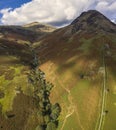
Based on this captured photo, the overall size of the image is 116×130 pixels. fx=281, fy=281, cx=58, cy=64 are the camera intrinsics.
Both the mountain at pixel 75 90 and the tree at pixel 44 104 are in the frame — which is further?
the mountain at pixel 75 90

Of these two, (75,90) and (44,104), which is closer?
(44,104)

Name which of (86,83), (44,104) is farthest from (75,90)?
(44,104)

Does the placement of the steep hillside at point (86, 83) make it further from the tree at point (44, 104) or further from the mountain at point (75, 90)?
the tree at point (44, 104)

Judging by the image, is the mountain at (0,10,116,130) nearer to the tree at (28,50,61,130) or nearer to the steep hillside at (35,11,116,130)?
the steep hillside at (35,11,116,130)

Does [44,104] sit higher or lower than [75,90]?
lower

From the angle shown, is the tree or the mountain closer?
the tree

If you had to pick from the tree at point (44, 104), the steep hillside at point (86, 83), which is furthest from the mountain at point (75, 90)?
the tree at point (44, 104)

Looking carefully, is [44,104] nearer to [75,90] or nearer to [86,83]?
[75,90]

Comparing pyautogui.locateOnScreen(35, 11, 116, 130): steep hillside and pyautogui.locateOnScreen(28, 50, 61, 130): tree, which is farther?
pyautogui.locateOnScreen(35, 11, 116, 130): steep hillside

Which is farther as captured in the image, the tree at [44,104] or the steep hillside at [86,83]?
the steep hillside at [86,83]

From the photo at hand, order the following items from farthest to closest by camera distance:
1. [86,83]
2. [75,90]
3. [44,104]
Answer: [86,83] → [75,90] → [44,104]

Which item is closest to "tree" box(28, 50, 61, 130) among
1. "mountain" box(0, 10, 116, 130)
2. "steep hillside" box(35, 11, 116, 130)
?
"mountain" box(0, 10, 116, 130)

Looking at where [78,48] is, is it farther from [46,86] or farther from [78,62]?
[46,86]
